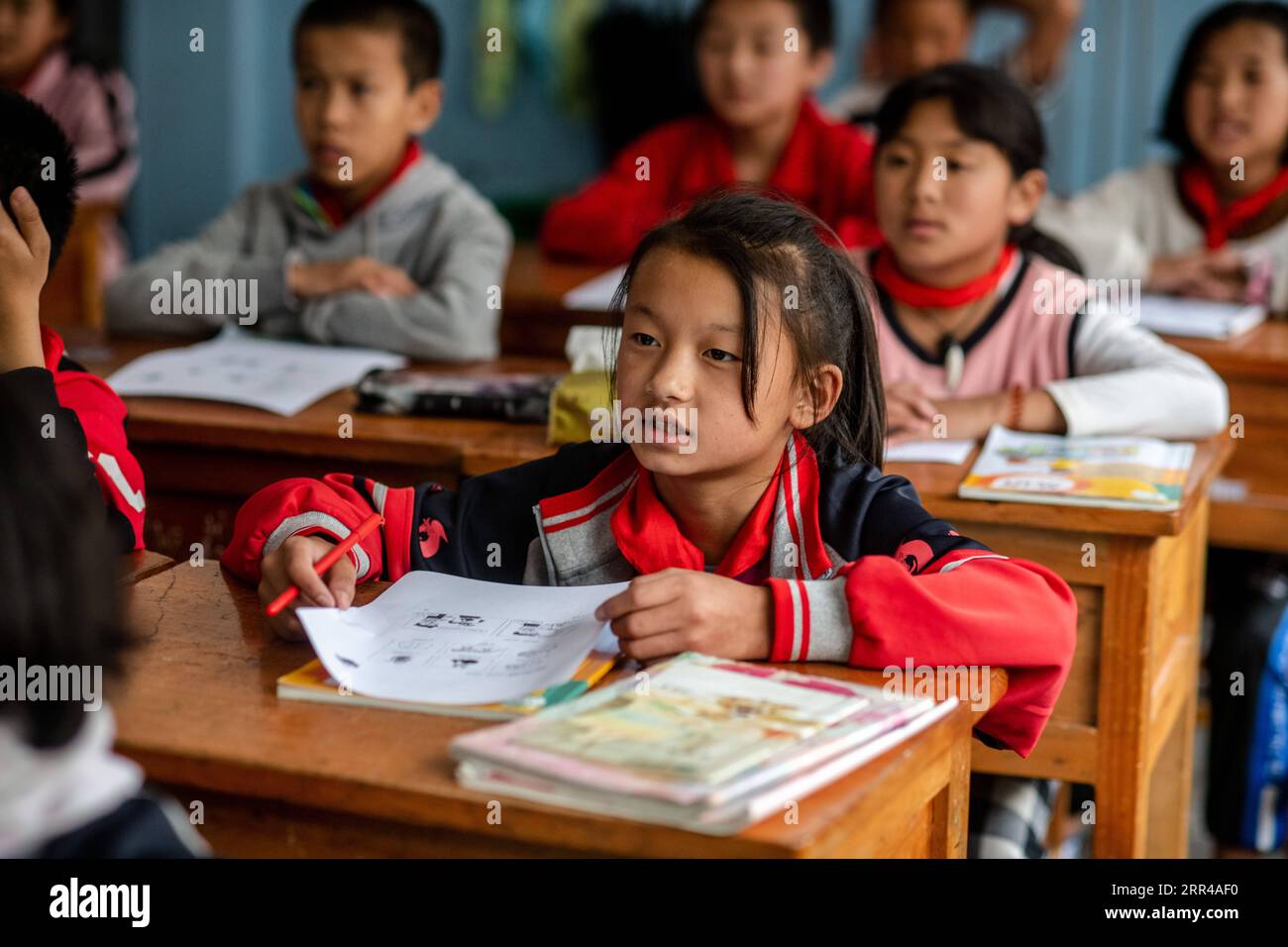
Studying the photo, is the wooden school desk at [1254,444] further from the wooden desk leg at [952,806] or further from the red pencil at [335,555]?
the red pencil at [335,555]

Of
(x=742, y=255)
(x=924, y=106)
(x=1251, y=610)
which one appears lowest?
(x=1251, y=610)

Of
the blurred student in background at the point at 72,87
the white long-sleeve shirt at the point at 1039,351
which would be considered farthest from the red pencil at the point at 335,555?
the blurred student in background at the point at 72,87

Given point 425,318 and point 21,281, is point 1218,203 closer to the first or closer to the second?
point 425,318

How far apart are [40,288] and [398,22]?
1480 mm

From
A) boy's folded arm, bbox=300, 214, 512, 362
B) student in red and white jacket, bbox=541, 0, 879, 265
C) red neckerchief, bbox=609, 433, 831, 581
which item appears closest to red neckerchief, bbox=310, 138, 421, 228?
boy's folded arm, bbox=300, 214, 512, 362

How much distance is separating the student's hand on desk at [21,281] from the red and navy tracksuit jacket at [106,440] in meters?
0.08

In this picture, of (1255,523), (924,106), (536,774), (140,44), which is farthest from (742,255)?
(140,44)

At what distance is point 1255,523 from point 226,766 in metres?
2.10

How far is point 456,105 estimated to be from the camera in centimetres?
585

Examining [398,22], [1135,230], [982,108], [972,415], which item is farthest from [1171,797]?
[398,22]

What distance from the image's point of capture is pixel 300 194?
2.93m

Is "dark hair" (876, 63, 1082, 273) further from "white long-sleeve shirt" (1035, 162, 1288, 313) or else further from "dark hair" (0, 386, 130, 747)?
"dark hair" (0, 386, 130, 747)

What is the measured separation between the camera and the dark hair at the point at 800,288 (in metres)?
1.44
